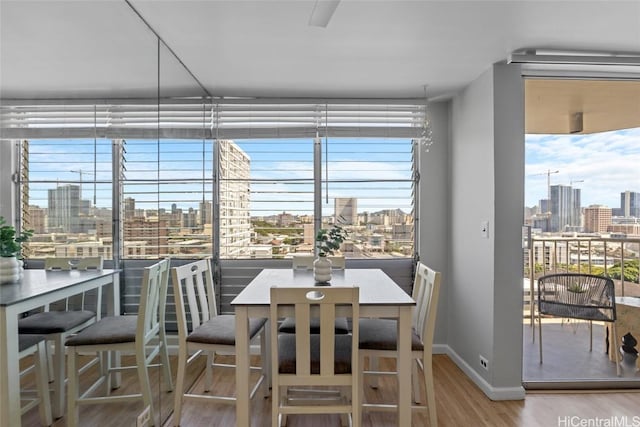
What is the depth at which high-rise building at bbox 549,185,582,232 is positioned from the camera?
9.87 feet

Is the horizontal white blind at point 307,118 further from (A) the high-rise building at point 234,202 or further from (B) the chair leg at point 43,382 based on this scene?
(B) the chair leg at point 43,382

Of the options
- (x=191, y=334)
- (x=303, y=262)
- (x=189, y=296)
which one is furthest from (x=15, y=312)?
(x=303, y=262)

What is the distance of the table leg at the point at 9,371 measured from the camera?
1.21m

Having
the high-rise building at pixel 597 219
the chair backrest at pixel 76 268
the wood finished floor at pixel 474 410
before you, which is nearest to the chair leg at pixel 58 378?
the chair backrest at pixel 76 268

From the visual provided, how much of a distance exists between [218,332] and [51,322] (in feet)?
3.92

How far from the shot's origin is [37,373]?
1.34m

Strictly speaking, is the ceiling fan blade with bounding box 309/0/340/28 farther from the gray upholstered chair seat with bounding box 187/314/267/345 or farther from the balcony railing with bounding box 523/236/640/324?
the balcony railing with bounding box 523/236/640/324

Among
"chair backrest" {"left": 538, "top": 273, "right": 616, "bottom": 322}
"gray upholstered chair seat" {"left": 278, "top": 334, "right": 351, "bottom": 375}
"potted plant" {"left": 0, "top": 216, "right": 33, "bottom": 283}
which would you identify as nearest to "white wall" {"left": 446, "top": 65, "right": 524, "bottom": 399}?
"chair backrest" {"left": 538, "top": 273, "right": 616, "bottom": 322}

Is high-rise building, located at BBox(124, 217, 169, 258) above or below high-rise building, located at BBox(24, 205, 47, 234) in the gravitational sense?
below

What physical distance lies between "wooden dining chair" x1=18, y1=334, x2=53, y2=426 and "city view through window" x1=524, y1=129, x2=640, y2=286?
3.10 m

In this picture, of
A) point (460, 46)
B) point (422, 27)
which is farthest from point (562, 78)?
point (422, 27)

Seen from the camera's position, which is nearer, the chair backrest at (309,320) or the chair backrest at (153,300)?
the chair backrest at (309,320)

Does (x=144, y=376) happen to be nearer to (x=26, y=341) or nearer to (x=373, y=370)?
(x=26, y=341)

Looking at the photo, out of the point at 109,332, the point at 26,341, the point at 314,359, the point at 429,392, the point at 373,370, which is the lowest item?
the point at 373,370
